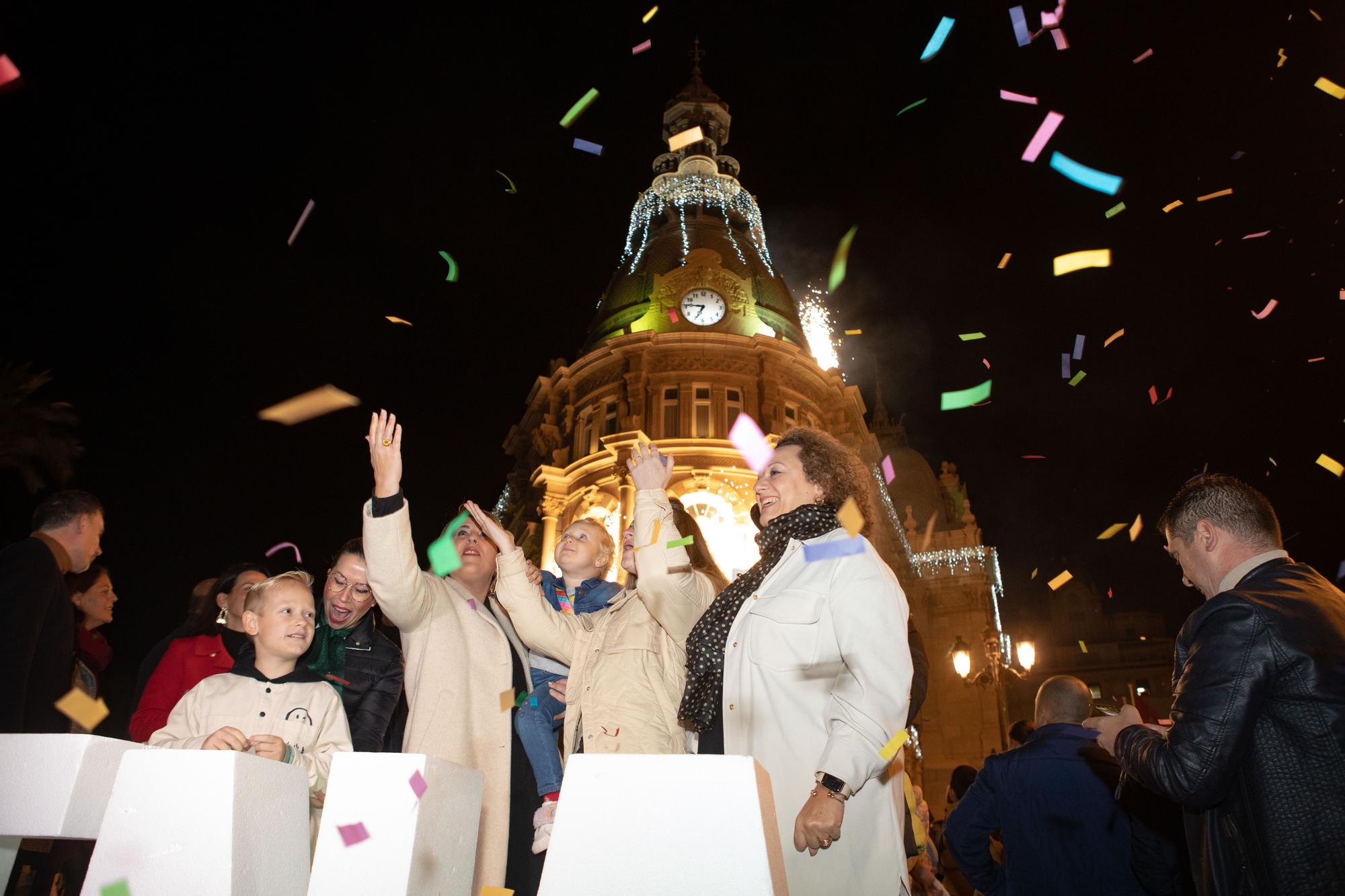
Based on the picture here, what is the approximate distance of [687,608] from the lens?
3.98m

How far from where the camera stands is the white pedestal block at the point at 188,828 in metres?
2.03

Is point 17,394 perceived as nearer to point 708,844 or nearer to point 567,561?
point 567,561

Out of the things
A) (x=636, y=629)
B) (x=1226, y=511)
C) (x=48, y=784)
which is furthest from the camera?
(x=636, y=629)

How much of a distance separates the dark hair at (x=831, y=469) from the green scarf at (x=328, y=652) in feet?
8.18

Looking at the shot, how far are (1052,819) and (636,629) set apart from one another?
7.59 ft

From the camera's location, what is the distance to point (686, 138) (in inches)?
1288

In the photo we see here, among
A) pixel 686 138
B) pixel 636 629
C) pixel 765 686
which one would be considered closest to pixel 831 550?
pixel 765 686

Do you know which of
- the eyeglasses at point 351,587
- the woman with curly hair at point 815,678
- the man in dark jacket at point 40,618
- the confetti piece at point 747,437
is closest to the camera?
the woman with curly hair at point 815,678

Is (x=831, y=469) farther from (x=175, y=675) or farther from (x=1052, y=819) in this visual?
(x=175, y=675)

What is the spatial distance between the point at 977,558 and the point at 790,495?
3902 cm

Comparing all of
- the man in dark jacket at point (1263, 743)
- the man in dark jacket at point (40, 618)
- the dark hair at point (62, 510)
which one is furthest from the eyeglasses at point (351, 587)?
the man in dark jacket at point (1263, 743)

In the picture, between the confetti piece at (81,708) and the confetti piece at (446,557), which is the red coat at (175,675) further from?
the confetti piece at (446,557)

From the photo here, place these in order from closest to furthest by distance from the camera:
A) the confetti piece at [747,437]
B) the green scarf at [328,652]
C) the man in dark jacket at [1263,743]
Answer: the man in dark jacket at [1263,743] → the green scarf at [328,652] → the confetti piece at [747,437]

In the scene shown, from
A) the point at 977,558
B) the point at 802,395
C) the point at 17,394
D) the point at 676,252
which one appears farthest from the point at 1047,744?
the point at 977,558
